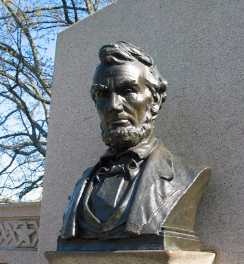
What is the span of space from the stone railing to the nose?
6.87 feet

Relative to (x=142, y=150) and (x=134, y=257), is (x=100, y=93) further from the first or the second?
(x=134, y=257)

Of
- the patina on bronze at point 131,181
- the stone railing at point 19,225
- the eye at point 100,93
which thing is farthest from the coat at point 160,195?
the stone railing at point 19,225

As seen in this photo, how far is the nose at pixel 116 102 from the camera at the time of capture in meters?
2.59

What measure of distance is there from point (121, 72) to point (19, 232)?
7.86 ft

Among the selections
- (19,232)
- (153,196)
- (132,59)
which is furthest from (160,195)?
(19,232)

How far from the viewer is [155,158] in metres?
2.57

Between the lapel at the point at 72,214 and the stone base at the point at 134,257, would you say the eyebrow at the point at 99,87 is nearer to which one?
the lapel at the point at 72,214

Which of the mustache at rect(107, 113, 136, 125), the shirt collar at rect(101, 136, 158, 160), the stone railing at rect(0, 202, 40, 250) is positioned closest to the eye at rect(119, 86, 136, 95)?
the mustache at rect(107, 113, 136, 125)

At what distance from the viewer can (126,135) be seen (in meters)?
2.61

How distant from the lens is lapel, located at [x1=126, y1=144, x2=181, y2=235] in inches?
91.0

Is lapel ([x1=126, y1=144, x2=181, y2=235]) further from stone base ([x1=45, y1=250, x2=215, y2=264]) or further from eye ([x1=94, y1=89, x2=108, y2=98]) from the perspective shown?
eye ([x1=94, y1=89, x2=108, y2=98])

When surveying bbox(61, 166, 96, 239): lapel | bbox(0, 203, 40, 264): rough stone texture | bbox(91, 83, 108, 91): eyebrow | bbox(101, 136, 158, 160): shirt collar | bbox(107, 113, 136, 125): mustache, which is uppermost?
bbox(91, 83, 108, 91): eyebrow

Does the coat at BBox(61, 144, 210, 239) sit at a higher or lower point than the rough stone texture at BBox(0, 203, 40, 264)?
higher

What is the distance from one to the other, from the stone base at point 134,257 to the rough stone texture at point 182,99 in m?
0.27
